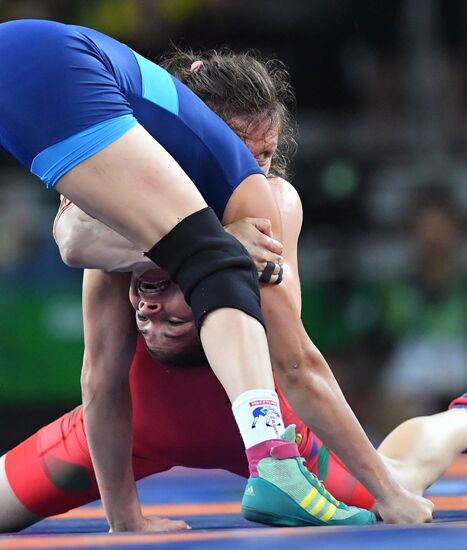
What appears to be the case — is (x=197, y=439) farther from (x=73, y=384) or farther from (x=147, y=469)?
(x=73, y=384)

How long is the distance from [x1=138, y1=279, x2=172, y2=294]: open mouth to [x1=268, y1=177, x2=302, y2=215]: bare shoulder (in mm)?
282

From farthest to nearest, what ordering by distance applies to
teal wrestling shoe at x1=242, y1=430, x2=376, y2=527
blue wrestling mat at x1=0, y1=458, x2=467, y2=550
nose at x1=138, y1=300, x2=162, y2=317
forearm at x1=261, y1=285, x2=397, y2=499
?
nose at x1=138, y1=300, x2=162, y2=317 → forearm at x1=261, y1=285, x2=397, y2=499 → teal wrestling shoe at x1=242, y1=430, x2=376, y2=527 → blue wrestling mat at x1=0, y1=458, x2=467, y2=550

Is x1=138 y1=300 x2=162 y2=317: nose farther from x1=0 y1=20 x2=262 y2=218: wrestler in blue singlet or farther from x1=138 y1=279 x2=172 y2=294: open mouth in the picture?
x1=0 y1=20 x2=262 y2=218: wrestler in blue singlet

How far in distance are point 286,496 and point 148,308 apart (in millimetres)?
649

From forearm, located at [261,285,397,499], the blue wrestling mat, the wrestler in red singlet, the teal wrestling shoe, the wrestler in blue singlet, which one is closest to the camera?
the blue wrestling mat

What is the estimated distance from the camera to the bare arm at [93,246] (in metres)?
2.10

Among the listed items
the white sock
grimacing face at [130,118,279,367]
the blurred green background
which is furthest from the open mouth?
the blurred green background

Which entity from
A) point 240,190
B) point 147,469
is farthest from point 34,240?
point 240,190

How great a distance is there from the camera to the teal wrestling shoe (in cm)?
172

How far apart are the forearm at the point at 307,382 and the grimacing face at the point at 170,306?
328 millimetres

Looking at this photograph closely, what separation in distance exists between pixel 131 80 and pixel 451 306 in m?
2.94

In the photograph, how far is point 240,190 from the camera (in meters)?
2.01

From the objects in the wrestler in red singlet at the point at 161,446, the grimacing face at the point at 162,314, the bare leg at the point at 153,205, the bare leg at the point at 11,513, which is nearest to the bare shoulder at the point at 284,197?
the grimacing face at the point at 162,314

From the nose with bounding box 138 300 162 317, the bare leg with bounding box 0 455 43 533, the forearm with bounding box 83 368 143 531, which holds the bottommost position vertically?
the bare leg with bounding box 0 455 43 533
